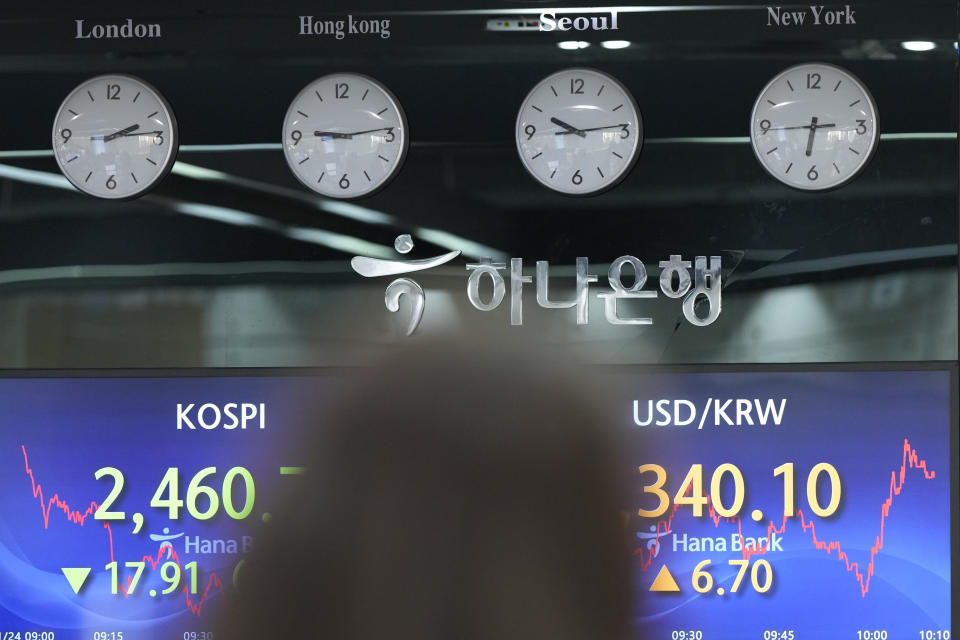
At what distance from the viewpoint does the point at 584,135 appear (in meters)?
3.13

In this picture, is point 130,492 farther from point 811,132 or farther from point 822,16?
point 822,16

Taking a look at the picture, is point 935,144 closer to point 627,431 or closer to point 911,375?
point 911,375

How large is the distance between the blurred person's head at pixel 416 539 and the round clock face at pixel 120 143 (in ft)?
7.81

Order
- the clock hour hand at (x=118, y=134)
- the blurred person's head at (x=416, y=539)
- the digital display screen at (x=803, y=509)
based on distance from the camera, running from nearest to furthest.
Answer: the blurred person's head at (x=416, y=539) → the digital display screen at (x=803, y=509) → the clock hour hand at (x=118, y=134)

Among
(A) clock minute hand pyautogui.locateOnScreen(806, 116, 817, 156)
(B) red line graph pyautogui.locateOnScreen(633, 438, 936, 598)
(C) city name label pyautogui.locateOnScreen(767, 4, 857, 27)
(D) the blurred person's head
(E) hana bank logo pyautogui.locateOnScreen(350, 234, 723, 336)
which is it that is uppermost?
(C) city name label pyautogui.locateOnScreen(767, 4, 857, 27)

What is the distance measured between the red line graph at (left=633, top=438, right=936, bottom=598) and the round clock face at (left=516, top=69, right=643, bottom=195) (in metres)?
0.96

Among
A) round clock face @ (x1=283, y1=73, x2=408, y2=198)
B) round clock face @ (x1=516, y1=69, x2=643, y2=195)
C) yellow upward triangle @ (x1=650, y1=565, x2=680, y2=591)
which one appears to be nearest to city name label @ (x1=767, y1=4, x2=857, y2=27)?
round clock face @ (x1=516, y1=69, x2=643, y2=195)

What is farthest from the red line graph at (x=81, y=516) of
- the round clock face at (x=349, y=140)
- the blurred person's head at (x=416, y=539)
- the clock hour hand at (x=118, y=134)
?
the blurred person's head at (x=416, y=539)

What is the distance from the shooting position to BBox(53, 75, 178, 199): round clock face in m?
3.21

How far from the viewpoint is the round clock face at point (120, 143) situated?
3.21 m

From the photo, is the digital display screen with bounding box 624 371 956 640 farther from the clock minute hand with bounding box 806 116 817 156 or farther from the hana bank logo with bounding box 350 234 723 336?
the clock minute hand with bounding box 806 116 817 156

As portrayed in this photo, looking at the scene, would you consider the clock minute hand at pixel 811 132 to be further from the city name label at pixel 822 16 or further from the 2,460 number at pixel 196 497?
the 2,460 number at pixel 196 497

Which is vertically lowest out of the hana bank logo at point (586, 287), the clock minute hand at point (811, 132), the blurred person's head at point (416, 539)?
the blurred person's head at point (416, 539)

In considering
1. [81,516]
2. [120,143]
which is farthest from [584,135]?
[81,516]
